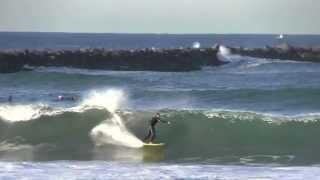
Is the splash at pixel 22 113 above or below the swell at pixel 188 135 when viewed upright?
above

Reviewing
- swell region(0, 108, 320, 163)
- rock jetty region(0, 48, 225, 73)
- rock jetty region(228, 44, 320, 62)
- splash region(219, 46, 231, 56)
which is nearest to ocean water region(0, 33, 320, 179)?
swell region(0, 108, 320, 163)

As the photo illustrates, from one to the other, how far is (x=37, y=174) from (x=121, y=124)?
27.5 feet

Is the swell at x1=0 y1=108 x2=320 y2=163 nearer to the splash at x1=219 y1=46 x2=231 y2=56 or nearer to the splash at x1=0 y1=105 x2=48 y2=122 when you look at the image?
the splash at x1=0 y1=105 x2=48 y2=122

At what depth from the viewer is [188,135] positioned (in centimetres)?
2503

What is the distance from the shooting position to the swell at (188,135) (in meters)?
22.0

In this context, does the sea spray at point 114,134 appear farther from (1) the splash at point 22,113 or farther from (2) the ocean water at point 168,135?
(1) the splash at point 22,113

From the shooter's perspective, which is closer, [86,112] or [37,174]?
[37,174]

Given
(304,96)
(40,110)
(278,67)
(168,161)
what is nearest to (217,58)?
(278,67)

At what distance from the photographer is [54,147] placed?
2325 cm

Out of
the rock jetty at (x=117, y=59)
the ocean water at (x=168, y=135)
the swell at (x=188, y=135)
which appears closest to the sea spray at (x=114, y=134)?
the ocean water at (x=168, y=135)

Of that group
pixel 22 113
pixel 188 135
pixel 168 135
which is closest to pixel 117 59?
pixel 22 113

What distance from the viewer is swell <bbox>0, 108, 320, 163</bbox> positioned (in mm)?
21964

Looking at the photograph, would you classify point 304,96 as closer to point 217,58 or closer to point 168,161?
point 168,161

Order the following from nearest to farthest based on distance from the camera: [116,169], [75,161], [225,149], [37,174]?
[37,174] < [116,169] < [75,161] < [225,149]
